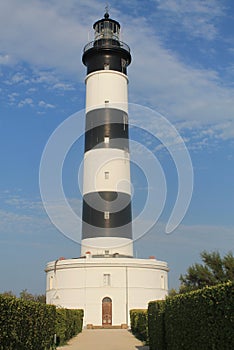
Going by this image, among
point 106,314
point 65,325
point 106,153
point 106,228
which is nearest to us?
point 65,325

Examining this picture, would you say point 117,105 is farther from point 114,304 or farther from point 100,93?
point 114,304

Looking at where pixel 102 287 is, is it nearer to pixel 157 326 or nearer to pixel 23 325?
pixel 157 326

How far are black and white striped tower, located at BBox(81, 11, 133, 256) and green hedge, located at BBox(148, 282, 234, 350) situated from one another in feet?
A: 48.4

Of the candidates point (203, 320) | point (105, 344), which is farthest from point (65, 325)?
point (203, 320)

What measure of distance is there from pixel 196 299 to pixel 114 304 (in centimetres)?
1853

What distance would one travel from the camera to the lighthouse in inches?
1061

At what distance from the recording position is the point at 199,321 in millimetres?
8805

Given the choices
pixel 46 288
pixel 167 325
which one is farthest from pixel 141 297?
pixel 167 325

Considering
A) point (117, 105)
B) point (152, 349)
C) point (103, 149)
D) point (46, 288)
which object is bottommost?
point (152, 349)

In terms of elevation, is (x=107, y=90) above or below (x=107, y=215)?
above

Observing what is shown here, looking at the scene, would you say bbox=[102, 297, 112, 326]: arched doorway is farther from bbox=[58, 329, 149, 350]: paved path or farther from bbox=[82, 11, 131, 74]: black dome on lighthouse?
bbox=[82, 11, 131, 74]: black dome on lighthouse

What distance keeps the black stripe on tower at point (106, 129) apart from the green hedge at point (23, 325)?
53.6ft

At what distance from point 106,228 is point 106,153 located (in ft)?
15.6

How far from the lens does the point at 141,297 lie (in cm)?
2727
